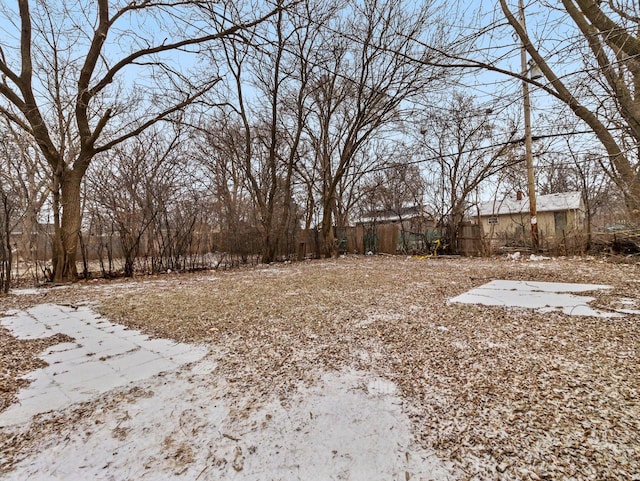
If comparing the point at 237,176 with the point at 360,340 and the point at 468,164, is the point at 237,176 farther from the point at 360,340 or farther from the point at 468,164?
the point at 360,340

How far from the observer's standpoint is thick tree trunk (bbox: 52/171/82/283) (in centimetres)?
543

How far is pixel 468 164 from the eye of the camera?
1062 cm

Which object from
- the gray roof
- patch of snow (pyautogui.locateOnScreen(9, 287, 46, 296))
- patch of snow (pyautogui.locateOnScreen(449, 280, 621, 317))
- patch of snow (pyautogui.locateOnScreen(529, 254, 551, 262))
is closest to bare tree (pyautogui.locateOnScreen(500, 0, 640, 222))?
patch of snow (pyautogui.locateOnScreen(449, 280, 621, 317))

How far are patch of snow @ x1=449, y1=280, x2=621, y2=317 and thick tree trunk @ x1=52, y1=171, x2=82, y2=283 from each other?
6.25 m

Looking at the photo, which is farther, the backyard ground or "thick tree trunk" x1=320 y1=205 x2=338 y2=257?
"thick tree trunk" x1=320 y1=205 x2=338 y2=257

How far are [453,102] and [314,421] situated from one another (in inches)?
372

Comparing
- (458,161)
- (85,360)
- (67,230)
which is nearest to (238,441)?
(85,360)

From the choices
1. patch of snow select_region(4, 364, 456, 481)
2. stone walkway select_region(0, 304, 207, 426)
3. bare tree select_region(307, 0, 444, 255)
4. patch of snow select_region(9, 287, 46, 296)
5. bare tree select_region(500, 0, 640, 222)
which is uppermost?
bare tree select_region(307, 0, 444, 255)

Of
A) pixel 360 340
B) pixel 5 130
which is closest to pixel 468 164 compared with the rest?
pixel 360 340

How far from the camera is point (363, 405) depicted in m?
1.43

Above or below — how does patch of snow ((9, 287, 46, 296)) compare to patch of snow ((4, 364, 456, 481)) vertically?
above

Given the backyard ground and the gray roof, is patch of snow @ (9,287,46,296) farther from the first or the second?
the gray roof

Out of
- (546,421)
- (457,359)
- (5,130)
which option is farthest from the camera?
(5,130)

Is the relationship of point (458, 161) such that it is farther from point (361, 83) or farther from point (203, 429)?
point (203, 429)
